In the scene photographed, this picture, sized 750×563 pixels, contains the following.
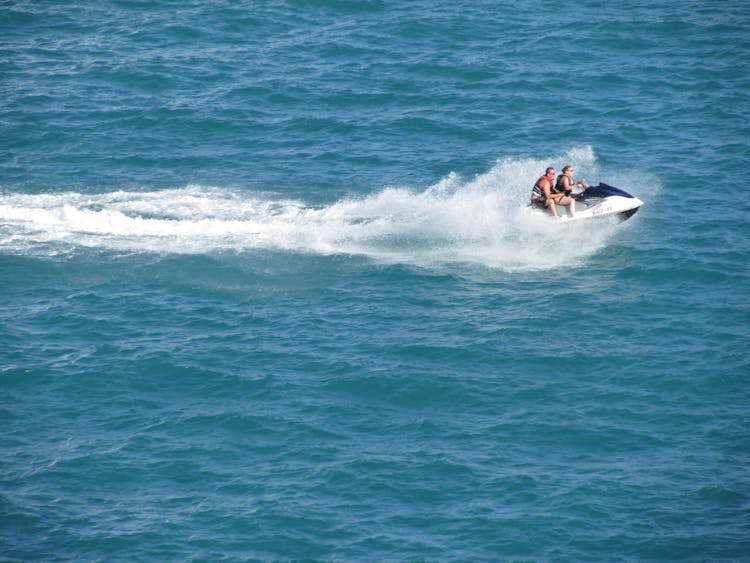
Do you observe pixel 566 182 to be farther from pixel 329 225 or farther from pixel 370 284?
pixel 329 225

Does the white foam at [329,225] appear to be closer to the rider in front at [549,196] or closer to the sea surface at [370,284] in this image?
the sea surface at [370,284]

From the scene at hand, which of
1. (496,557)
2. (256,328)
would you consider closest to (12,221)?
(256,328)

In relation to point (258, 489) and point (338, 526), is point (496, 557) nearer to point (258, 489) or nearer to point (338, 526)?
point (338, 526)

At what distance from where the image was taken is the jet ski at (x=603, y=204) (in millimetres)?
49156

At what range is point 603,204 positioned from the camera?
1944 inches

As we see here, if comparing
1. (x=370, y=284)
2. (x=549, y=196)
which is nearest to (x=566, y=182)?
(x=549, y=196)

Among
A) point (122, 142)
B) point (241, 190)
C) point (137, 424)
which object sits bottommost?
point (137, 424)

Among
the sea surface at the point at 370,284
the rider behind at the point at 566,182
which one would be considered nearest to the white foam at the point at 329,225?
the sea surface at the point at 370,284

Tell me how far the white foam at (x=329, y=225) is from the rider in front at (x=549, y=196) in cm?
62

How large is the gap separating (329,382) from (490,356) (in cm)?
612

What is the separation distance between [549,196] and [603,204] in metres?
2.33

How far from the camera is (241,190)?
54.3m

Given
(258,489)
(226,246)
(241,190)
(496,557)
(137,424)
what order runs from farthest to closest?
1. (241,190)
2. (226,246)
3. (137,424)
4. (258,489)
5. (496,557)

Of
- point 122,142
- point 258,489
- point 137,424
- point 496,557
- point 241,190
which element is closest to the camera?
point 496,557
